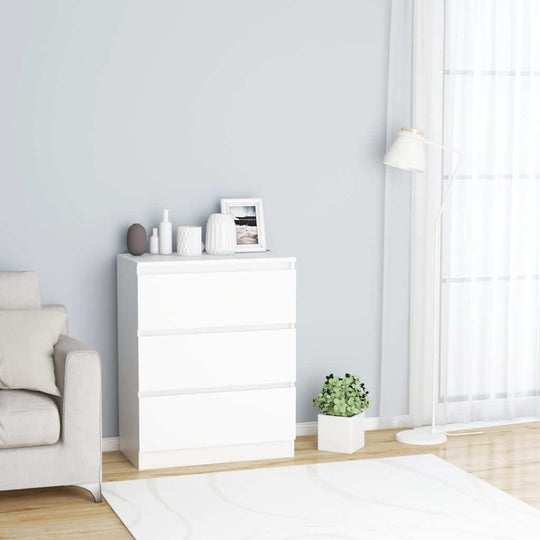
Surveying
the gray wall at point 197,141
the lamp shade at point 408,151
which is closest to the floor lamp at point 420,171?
the lamp shade at point 408,151

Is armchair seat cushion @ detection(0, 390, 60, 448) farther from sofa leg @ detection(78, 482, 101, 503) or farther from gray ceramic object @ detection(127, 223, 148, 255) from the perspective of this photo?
gray ceramic object @ detection(127, 223, 148, 255)

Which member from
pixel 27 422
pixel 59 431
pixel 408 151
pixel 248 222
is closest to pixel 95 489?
pixel 59 431

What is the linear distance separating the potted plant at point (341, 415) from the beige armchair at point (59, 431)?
4.07 ft

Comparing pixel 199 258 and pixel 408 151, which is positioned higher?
pixel 408 151

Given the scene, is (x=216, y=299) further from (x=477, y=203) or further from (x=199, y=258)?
(x=477, y=203)

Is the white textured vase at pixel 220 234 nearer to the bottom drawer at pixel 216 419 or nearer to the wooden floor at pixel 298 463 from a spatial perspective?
the bottom drawer at pixel 216 419

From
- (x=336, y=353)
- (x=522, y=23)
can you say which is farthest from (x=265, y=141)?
(x=522, y=23)

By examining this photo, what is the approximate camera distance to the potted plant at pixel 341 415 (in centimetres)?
456

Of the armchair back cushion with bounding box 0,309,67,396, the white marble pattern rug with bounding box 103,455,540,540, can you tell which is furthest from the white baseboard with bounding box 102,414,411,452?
the armchair back cushion with bounding box 0,309,67,396

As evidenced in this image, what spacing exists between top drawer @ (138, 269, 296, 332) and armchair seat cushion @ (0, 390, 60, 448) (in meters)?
0.66

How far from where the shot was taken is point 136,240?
440cm

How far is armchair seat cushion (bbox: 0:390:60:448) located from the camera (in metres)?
3.63

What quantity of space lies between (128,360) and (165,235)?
1.99ft

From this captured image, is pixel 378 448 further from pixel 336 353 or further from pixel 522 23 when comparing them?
pixel 522 23
